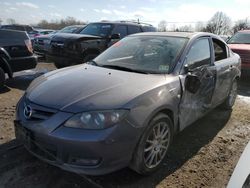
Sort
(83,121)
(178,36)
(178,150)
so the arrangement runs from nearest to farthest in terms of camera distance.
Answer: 1. (83,121)
2. (178,150)
3. (178,36)

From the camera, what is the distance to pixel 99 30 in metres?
9.77

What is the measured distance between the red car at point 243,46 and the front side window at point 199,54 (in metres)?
4.72

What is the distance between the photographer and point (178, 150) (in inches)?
161

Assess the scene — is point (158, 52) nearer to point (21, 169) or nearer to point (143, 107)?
point (143, 107)

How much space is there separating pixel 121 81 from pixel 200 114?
164cm

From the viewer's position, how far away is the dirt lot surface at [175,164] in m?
3.22

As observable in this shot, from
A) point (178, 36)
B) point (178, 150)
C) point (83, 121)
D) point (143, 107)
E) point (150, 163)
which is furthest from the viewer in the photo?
point (178, 36)

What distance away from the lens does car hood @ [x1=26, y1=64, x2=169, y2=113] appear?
2971 mm

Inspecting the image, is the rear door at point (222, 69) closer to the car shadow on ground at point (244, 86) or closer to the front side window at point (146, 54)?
the front side window at point (146, 54)

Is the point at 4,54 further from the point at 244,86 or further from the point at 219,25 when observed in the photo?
the point at 219,25

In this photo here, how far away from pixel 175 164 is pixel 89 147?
1437mm

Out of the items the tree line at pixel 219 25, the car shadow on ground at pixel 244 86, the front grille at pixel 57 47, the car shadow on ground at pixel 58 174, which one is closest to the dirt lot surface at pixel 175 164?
the car shadow on ground at pixel 58 174

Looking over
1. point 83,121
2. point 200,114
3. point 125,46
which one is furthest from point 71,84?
point 200,114

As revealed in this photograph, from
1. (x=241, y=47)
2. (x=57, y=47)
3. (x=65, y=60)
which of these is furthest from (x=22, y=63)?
(x=241, y=47)
